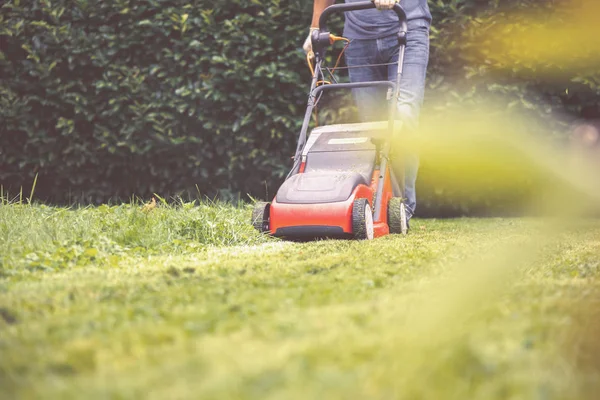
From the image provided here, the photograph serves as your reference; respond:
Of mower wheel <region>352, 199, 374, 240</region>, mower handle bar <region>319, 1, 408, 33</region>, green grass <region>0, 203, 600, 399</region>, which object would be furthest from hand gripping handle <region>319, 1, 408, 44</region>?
green grass <region>0, 203, 600, 399</region>

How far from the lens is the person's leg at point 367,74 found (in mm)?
4117

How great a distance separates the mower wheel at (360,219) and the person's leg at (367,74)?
105 centimetres

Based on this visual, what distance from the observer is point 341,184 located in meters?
3.43

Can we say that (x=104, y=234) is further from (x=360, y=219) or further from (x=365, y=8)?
(x=365, y=8)

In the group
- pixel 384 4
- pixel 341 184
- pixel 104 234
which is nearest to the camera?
pixel 104 234

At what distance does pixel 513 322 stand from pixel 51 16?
204 inches

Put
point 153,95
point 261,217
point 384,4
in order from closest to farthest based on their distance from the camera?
point 261,217 < point 384,4 < point 153,95

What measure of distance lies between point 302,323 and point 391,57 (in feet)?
9.72

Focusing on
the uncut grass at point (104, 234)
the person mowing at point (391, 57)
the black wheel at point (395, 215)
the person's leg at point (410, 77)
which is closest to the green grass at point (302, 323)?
the uncut grass at point (104, 234)

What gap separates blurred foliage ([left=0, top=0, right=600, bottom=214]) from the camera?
533 centimetres

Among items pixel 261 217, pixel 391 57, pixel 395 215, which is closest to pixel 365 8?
pixel 391 57

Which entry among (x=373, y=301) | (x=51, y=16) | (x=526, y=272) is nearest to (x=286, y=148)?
Answer: (x=51, y=16)

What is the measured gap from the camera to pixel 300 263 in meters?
2.50

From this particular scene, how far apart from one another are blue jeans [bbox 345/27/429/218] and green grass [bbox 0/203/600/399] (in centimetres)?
132
